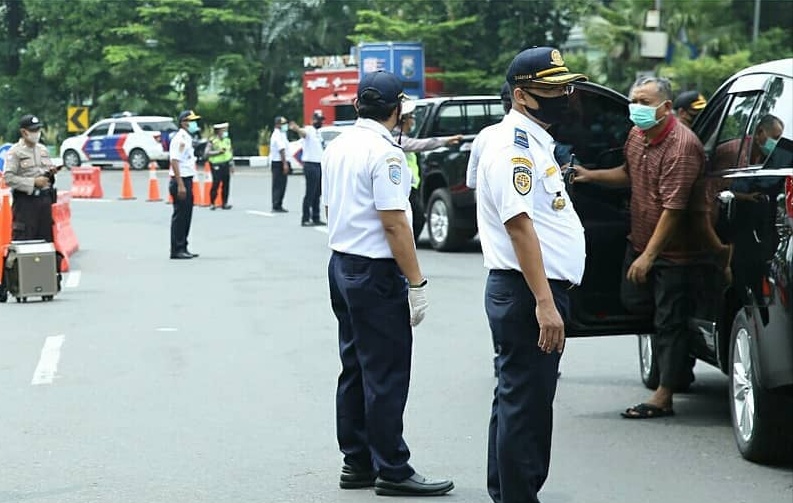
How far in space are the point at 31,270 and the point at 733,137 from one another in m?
8.17

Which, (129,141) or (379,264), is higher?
(379,264)

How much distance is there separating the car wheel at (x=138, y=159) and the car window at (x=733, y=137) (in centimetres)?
3894

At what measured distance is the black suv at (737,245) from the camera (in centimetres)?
670

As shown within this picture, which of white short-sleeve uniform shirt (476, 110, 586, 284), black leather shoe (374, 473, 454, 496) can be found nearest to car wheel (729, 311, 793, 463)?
black leather shoe (374, 473, 454, 496)

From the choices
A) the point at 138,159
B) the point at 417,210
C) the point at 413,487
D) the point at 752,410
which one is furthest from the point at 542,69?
the point at 138,159

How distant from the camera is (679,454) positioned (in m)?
7.43

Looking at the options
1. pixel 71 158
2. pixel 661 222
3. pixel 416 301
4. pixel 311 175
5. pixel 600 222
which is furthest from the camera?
pixel 71 158

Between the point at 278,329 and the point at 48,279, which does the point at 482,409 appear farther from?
the point at 48,279

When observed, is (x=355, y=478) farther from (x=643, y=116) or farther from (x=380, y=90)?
(x=643, y=116)

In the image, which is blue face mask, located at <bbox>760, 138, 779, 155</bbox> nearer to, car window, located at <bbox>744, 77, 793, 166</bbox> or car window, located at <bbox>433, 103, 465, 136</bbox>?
car window, located at <bbox>744, 77, 793, 166</bbox>

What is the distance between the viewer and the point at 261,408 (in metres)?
8.70

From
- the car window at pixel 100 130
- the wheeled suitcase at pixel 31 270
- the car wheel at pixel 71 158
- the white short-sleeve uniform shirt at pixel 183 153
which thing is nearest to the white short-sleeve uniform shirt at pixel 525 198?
the wheeled suitcase at pixel 31 270

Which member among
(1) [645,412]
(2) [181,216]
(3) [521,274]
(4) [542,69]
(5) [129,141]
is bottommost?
(5) [129,141]

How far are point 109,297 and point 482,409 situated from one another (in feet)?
22.4
